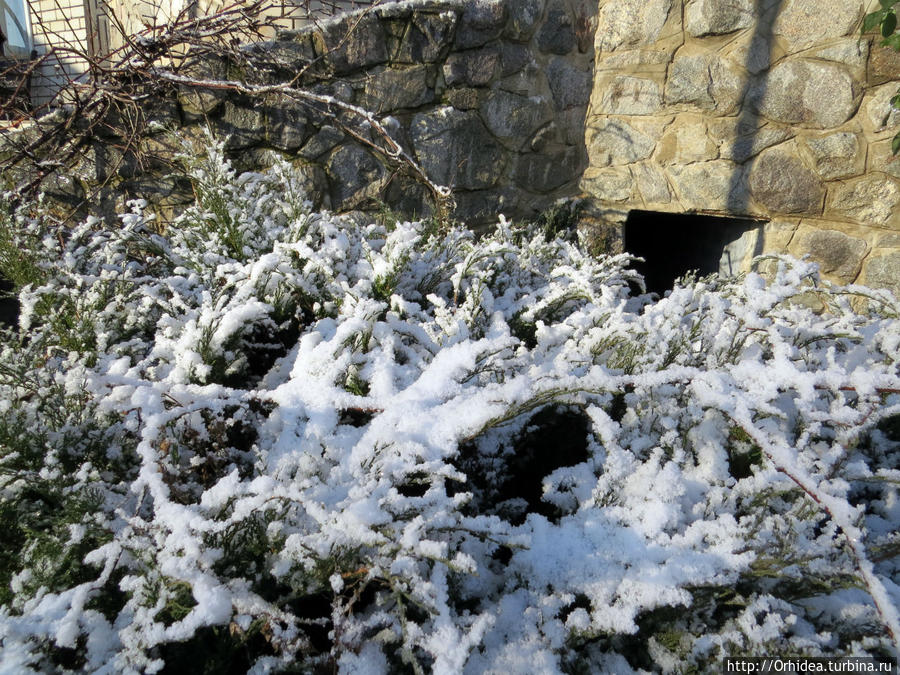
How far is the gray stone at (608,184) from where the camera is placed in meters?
2.94

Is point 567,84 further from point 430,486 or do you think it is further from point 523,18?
point 430,486

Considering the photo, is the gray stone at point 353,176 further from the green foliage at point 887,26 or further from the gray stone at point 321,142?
the green foliage at point 887,26

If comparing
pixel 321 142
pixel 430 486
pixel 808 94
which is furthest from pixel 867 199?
pixel 430 486

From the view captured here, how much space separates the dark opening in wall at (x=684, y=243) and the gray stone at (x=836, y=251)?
0.23 m

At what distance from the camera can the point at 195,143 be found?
245 cm

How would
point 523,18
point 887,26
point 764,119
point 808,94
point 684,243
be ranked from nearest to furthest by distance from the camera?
point 887,26
point 808,94
point 764,119
point 523,18
point 684,243

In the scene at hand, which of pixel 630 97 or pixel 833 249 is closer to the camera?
pixel 833 249

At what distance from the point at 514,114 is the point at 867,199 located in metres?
1.72

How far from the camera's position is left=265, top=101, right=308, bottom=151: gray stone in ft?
8.21

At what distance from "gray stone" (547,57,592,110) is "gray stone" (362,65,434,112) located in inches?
27.3

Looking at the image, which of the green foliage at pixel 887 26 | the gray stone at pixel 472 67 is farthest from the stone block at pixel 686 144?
the gray stone at pixel 472 67

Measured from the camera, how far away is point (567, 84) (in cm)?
288

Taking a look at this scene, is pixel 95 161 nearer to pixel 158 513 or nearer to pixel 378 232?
pixel 378 232

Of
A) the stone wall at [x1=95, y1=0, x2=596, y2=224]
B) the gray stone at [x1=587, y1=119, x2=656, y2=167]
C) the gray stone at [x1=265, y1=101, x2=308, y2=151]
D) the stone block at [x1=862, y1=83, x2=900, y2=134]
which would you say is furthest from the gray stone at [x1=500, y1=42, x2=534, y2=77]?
the stone block at [x1=862, y1=83, x2=900, y2=134]
